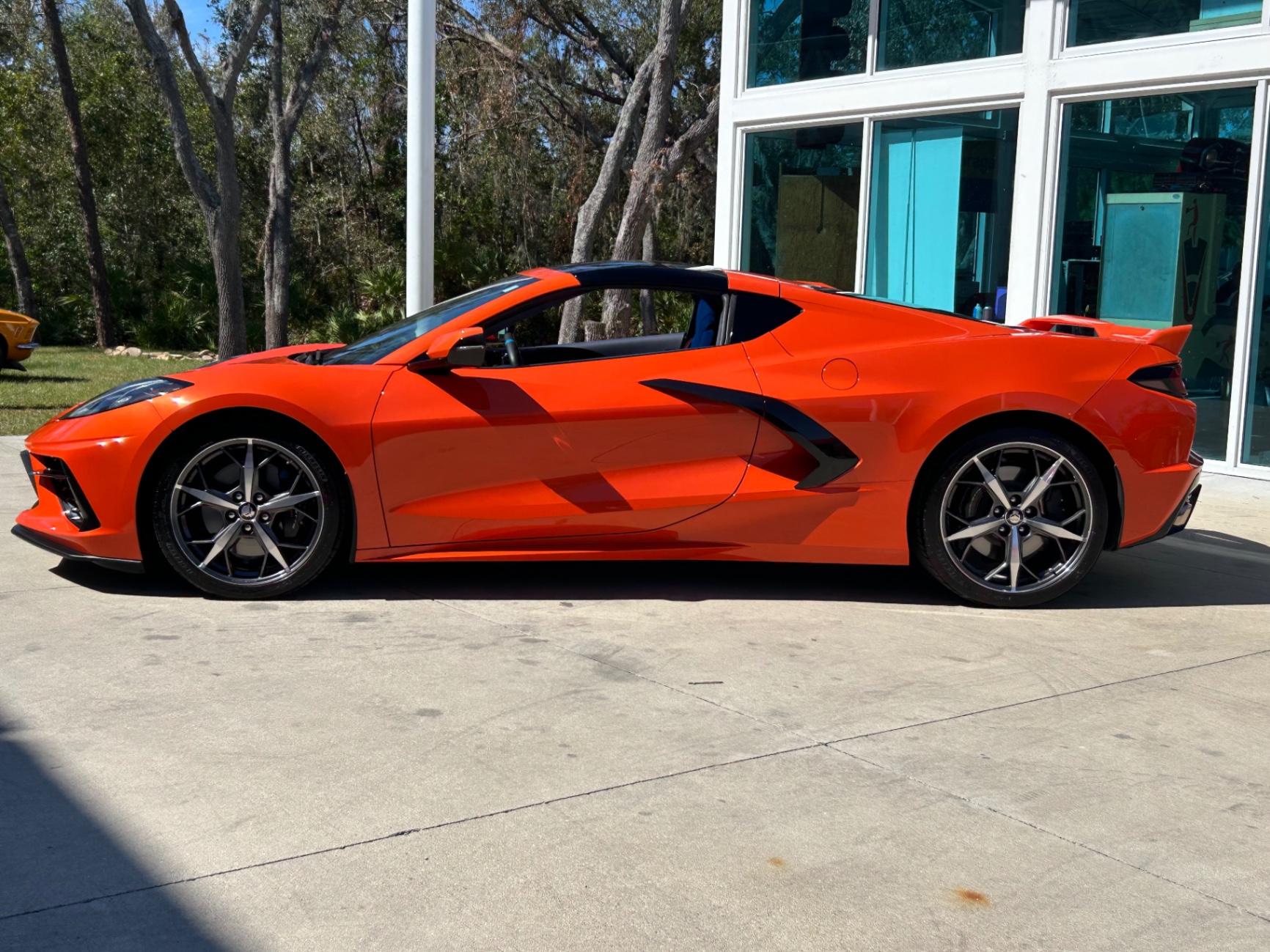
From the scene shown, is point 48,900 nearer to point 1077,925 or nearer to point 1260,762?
point 1077,925

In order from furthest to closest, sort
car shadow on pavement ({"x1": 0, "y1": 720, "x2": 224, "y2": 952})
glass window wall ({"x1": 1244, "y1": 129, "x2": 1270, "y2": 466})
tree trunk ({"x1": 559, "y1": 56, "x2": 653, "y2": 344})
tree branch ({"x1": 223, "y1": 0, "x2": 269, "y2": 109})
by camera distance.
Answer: tree branch ({"x1": 223, "y1": 0, "x2": 269, "y2": 109}), tree trunk ({"x1": 559, "y1": 56, "x2": 653, "y2": 344}), glass window wall ({"x1": 1244, "y1": 129, "x2": 1270, "y2": 466}), car shadow on pavement ({"x1": 0, "y1": 720, "x2": 224, "y2": 952})

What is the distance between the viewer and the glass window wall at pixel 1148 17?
9.54m

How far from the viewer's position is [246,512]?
205 inches

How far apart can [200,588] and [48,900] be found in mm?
2611

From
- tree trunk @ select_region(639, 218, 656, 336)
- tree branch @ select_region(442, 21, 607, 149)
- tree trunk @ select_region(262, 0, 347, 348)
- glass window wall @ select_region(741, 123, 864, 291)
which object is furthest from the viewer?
tree trunk @ select_region(262, 0, 347, 348)

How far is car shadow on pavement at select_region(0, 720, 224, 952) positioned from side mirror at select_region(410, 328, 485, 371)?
2328 millimetres

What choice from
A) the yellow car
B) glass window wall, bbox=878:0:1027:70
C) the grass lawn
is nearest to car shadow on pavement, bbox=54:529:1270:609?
the grass lawn

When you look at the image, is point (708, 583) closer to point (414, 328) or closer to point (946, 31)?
point (414, 328)

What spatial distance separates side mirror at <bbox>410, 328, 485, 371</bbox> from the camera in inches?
202

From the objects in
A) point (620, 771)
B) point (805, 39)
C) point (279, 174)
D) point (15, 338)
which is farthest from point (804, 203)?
point (279, 174)

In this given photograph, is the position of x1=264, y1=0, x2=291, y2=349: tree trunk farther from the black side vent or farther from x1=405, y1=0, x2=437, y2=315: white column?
the black side vent

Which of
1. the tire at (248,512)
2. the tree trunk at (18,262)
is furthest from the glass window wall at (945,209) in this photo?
the tree trunk at (18,262)

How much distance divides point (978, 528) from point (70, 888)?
3885 mm

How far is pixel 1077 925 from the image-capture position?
2787mm
